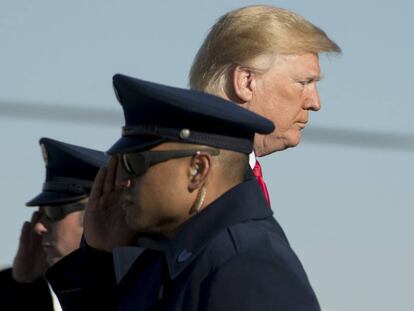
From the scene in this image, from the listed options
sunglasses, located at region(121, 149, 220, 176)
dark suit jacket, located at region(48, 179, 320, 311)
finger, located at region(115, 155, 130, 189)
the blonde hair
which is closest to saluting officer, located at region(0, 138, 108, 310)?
the blonde hair

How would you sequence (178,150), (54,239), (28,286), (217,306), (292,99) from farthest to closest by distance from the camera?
1. (28,286)
2. (54,239)
3. (292,99)
4. (178,150)
5. (217,306)

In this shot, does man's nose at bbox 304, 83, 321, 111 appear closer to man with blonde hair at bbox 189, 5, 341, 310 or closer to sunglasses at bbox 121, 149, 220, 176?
man with blonde hair at bbox 189, 5, 341, 310

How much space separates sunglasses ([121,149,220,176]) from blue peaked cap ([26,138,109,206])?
2.10 m

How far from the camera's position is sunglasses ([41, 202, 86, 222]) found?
5.91 m

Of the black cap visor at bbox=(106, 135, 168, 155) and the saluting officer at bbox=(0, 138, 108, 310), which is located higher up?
the black cap visor at bbox=(106, 135, 168, 155)

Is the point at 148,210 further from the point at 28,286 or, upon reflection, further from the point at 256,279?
the point at 28,286

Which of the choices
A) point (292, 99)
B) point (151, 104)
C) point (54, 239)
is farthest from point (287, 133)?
point (54, 239)

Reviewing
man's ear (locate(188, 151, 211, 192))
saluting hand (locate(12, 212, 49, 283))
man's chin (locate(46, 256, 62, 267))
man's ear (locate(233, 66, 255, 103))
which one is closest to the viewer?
man's ear (locate(188, 151, 211, 192))

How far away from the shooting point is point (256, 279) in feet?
11.3

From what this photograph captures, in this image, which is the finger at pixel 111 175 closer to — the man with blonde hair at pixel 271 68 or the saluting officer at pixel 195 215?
the saluting officer at pixel 195 215

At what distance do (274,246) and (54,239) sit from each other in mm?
2401

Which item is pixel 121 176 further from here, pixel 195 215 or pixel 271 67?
pixel 271 67

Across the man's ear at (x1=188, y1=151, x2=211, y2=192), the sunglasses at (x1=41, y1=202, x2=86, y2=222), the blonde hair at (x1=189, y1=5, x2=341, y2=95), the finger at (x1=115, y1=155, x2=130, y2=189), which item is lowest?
the sunglasses at (x1=41, y1=202, x2=86, y2=222)

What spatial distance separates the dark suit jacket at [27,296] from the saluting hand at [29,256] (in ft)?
0.16
